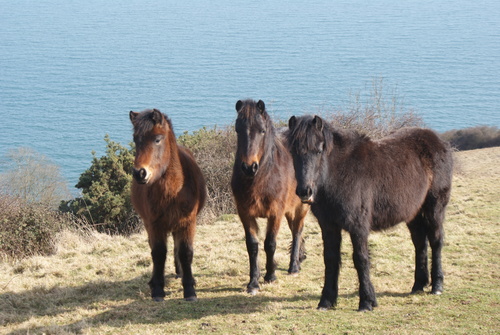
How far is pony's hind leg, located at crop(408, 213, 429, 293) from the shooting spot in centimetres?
704

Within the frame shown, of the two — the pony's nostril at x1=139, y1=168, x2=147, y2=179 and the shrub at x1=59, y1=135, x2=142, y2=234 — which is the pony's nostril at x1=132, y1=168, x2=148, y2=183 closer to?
the pony's nostril at x1=139, y1=168, x2=147, y2=179

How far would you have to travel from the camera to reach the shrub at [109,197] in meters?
14.0

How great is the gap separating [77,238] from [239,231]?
3294mm

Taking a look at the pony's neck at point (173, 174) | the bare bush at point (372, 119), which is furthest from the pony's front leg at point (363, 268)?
the bare bush at point (372, 119)

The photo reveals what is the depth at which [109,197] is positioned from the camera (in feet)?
45.8

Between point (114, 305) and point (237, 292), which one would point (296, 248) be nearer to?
point (237, 292)

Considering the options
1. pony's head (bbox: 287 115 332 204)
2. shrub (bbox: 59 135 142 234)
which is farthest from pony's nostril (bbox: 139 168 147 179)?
shrub (bbox: 59 135 142 234)

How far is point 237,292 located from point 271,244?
79cm

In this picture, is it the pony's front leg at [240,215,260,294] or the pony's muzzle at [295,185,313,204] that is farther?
the pony's front leg at [240,215,260,294]

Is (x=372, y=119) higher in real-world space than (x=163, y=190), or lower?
higher

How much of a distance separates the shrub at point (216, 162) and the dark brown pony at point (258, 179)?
234 inches

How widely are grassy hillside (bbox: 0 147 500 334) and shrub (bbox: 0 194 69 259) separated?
47.8 inches

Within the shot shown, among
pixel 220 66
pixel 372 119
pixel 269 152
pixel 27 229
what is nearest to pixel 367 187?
pixel 269 152

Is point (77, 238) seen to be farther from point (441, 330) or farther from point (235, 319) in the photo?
point (441, 330)
